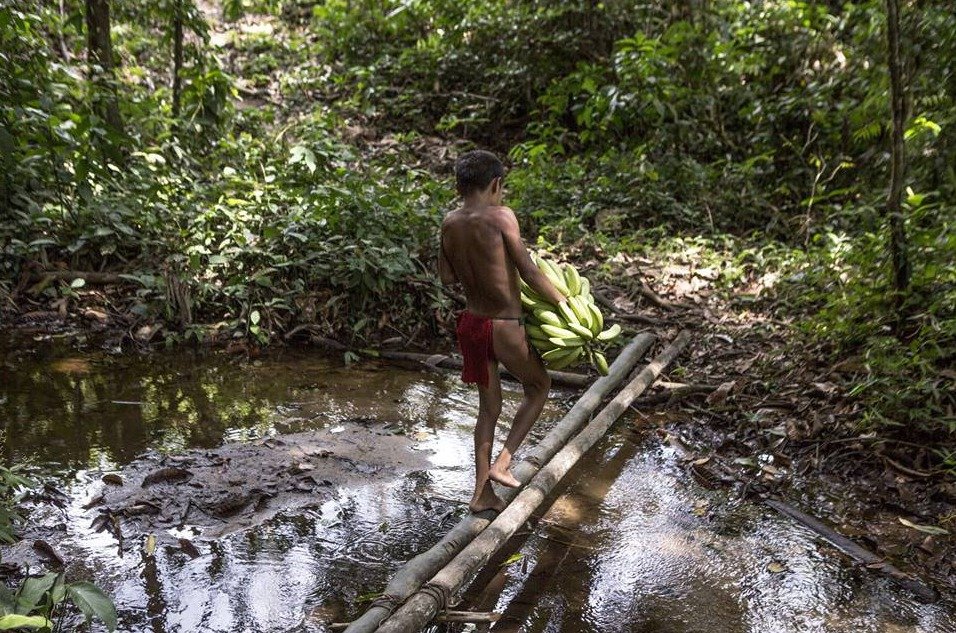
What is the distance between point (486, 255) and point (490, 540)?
4.46 feet

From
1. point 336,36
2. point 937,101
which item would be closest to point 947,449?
point 937,101

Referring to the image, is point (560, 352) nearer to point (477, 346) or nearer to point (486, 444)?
point (477, 346)

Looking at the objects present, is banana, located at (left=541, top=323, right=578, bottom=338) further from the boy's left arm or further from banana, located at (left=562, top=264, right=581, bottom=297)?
the boy's left arm

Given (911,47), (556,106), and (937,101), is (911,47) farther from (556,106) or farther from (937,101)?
(556,106)

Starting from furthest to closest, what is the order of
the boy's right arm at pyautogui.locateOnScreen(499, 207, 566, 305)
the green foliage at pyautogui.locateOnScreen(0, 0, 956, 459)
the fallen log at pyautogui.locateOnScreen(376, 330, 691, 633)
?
the green foliage at pyautogui.locateOnScreen(0, 0, 956, 459)
the boy's right arm at pyautogui.locateOnScreen(499, 207, 566, 305)
the fallen log at pyautogui.locateOnScreen(376, 330, 691, 633)

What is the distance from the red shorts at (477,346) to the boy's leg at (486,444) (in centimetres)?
4

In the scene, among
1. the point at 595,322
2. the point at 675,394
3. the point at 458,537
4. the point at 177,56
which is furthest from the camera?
the point at 177,56

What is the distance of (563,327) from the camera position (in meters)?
4.12

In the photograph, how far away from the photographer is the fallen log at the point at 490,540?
2.98 metres

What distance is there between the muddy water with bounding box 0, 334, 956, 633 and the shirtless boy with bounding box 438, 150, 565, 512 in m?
0.57

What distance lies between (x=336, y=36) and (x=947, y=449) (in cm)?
1246

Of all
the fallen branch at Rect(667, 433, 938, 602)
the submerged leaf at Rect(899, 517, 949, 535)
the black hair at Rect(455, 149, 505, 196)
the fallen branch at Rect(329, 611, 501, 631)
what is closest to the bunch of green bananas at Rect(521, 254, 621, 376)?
the black hair at Rect(455, 149, 505, 196)

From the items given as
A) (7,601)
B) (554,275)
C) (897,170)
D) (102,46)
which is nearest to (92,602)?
(7,601)

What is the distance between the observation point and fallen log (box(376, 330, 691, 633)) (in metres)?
2.98
